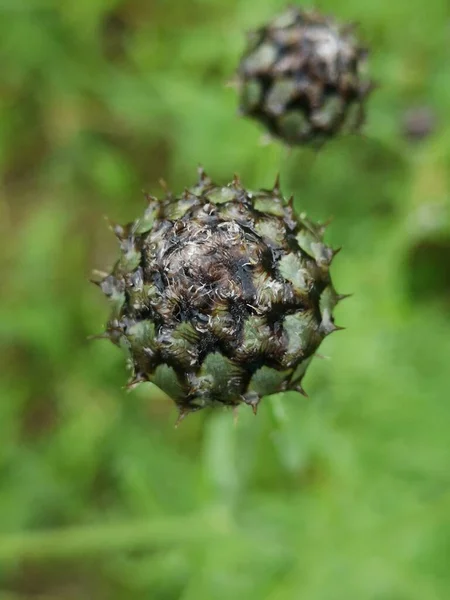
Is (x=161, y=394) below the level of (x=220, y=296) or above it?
above

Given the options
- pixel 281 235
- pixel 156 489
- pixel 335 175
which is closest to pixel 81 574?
pixel 156 489

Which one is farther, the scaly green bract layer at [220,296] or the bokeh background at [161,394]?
the bokeh background at [161,394]

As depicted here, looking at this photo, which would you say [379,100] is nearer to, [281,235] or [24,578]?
[281,235]

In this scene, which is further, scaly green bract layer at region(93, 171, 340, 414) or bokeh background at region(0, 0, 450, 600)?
bokeh background at region(0, 0, 450, 600)

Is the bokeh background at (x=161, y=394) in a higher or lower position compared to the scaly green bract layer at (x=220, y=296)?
higher

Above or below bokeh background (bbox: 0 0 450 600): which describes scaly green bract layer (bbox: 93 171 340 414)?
below

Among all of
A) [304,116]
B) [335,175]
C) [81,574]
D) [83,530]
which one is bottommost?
[83,530]

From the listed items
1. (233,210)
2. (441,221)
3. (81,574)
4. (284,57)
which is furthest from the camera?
(81,574)

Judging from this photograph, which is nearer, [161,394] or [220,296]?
[220,296]
